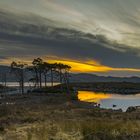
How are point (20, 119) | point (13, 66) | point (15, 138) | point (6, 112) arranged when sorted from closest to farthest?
point (15, 138)
point (20, 119)
point (6, 112)
point (13, 66)

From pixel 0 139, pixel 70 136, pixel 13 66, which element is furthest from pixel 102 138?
pixel 13 66

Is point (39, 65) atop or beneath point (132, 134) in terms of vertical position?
atop

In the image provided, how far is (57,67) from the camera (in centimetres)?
19825

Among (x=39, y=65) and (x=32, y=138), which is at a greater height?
(x=39, y=65)

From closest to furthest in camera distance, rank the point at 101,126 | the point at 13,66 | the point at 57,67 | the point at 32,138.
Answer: the point at 32,138, the point at 101,126, the point at 13,66, the point at 57,67

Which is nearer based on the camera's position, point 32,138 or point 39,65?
point 32,138

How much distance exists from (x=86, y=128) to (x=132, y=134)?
2.74 meters

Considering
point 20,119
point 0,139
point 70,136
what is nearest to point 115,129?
point 70,136

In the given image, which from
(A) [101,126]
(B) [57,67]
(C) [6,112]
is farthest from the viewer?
(B) [57,67]

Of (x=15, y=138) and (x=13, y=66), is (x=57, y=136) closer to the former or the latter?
(x=15, y=138)

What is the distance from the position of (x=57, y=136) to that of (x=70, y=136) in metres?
0.71

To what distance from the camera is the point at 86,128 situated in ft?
67.2

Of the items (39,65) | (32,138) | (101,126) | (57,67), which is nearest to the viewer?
(32,138)

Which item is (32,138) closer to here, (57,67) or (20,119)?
(20,119)
